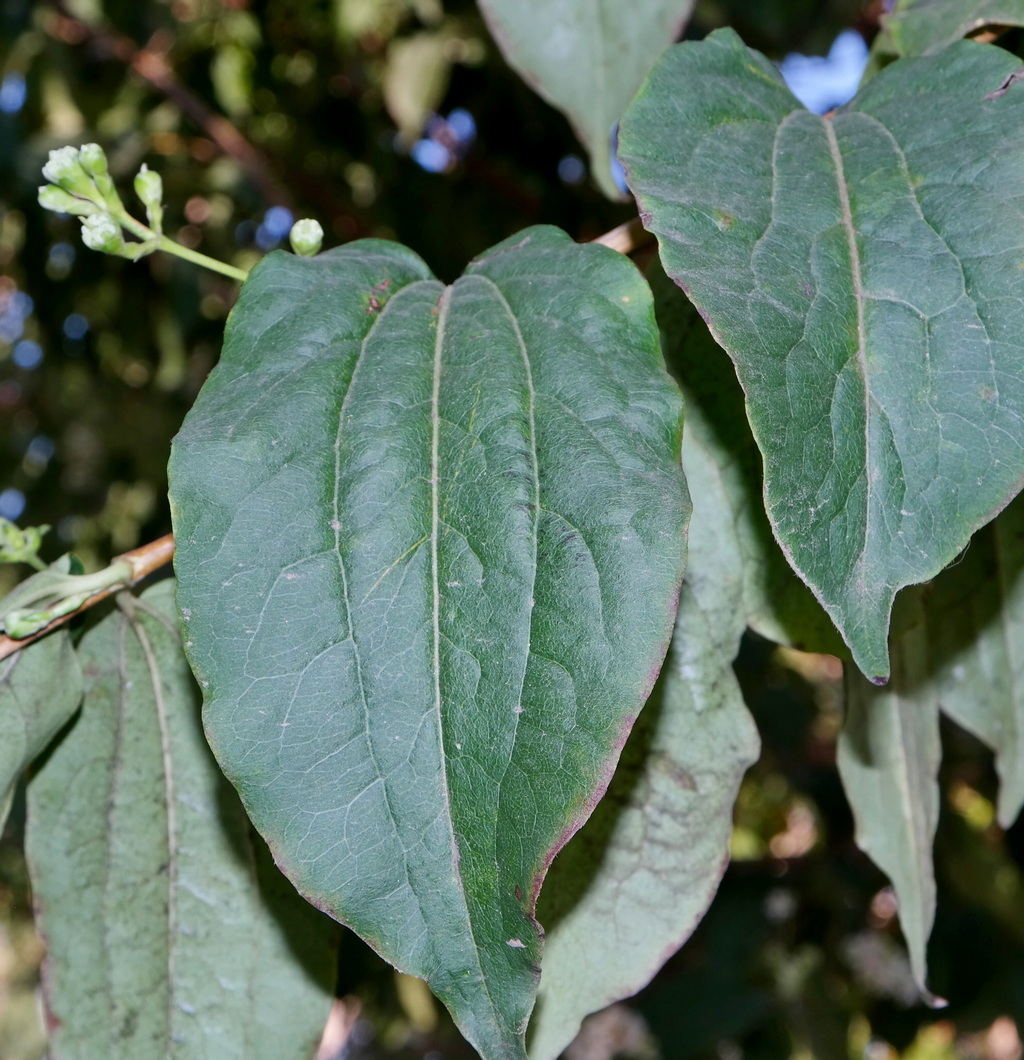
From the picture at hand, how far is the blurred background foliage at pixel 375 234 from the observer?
1.75 metres

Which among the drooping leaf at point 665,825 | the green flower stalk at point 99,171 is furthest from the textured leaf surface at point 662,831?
the green flower stalk at point 99,171

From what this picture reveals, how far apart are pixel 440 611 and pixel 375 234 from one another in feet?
5.26

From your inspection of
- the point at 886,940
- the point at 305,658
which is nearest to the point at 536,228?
the point at 305,658

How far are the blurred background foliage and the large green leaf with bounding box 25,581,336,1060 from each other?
3.57 ft

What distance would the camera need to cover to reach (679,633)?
2.19 ft

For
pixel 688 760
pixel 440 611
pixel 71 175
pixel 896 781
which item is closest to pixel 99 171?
pixel 71 175

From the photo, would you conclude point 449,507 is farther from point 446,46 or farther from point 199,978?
point 446,46

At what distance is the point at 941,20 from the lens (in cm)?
70

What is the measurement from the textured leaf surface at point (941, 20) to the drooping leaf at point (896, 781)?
1.18ft

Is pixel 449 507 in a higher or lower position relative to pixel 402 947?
higher

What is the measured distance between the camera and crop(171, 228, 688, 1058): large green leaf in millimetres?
443

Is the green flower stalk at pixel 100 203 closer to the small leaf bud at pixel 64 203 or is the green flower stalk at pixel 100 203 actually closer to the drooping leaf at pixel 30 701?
the small leaf bud at pixel 64 203

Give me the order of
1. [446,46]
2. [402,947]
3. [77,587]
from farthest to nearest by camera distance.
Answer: [446,46] → [77,587] → [402,947]

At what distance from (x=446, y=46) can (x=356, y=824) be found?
1627 millimetres
